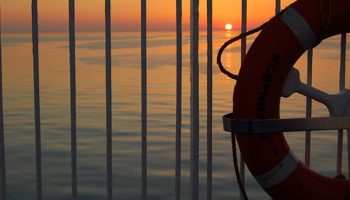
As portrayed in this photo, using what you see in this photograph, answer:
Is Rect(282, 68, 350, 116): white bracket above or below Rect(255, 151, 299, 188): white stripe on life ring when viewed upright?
above

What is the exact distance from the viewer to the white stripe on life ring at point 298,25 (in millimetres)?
2385

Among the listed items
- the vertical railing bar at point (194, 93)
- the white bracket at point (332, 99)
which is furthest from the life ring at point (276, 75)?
the vertical railing bar at point (194, 93)

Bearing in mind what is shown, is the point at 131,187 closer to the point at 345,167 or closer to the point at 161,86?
the point at 345,167

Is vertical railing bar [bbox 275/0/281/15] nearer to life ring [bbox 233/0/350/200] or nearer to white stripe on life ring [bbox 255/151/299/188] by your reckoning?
life ring [bbox 233/0/350/200]

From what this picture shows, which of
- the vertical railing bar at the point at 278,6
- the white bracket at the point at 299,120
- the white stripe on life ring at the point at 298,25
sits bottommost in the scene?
the white bracket at the point at 299,120

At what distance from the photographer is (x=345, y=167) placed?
524 cm

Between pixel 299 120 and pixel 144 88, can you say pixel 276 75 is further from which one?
pixel 144 88

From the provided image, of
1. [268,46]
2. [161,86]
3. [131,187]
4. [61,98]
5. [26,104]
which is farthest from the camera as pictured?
[161,86]

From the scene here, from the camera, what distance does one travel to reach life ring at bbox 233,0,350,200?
237cm

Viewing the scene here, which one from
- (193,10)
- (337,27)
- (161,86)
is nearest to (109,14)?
(193,10)

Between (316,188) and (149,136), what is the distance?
4.32 m

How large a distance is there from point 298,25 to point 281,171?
57cm

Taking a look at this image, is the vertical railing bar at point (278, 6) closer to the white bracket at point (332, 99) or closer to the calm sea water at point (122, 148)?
the white bracket at point (332, 99)

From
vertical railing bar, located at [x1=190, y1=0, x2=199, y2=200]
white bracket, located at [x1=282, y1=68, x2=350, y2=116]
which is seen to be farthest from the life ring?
vertical railing bar, located at [x1=190, y1=0, x2=199, y2=200]
